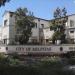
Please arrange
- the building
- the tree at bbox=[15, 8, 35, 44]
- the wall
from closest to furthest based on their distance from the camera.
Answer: the wall
the tree at bbox=[15, 8, 35, 44]
the building

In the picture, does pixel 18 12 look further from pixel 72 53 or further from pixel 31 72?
pixel 31 72

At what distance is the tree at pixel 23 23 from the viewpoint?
53.5 meters

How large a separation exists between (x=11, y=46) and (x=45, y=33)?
891 inches

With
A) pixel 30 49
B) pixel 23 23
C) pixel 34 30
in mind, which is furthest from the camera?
pixel 34 30

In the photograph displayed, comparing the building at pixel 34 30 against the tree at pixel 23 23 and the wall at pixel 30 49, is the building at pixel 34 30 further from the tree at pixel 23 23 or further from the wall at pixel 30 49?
the wall at pixel 30 49

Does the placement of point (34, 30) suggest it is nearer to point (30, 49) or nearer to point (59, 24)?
point (59, 24)

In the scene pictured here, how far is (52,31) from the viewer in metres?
61.6

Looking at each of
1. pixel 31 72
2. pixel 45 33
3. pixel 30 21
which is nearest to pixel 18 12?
pixel 30 21

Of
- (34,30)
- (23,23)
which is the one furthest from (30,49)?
(34,30)

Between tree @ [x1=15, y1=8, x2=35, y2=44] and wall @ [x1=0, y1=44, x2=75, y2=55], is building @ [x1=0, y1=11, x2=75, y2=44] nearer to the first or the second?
tree @ [x1=15, y1=8, x2=35, y2=44]

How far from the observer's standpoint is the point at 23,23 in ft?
175

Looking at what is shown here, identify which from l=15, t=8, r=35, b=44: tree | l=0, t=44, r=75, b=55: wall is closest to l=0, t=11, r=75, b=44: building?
l=15, t=8, r=35, b=44: tree

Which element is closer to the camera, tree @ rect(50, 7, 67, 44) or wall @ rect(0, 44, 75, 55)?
wall @ rect(0, 44, 75, 55)

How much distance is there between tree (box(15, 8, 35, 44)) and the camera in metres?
53.5
